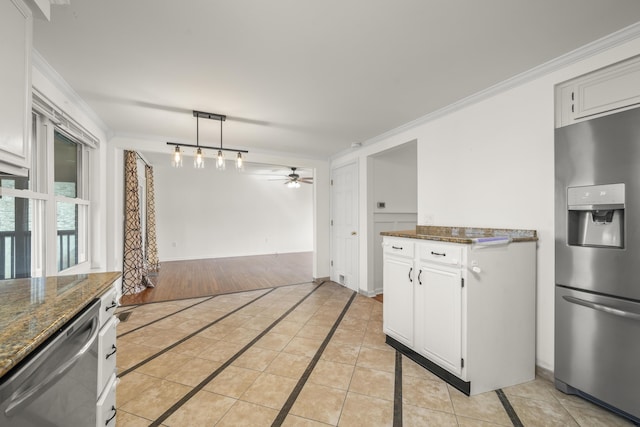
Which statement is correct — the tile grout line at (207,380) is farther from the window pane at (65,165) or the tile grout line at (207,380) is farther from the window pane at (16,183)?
the window pane at (65,165)

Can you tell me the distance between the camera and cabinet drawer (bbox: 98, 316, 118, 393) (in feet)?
4.13

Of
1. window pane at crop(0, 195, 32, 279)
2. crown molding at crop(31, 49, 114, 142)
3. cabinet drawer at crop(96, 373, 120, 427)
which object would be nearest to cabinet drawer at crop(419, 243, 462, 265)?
cabinet drawer at crop(96, 373, 120, 427)

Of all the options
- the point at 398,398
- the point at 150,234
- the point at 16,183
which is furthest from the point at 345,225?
the point at 150,234

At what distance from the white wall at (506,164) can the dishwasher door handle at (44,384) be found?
2835 millimetres

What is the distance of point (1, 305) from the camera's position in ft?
3.56

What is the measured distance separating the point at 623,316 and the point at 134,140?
5227 mm

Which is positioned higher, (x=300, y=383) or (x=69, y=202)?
(x=69, y=202)

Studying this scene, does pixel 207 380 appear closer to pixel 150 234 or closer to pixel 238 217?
pixel 150 234

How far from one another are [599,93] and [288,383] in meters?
2.98

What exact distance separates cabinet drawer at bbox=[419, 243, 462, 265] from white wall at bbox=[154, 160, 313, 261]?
6542mm

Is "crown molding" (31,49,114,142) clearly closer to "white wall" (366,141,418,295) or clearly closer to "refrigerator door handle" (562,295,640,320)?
"white wall" (366,141,418,295)

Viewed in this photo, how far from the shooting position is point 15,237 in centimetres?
201

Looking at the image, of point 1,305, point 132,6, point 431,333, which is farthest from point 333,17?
point 431,333

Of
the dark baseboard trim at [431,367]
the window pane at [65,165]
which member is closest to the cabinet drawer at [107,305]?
the window pane at [65,165]
